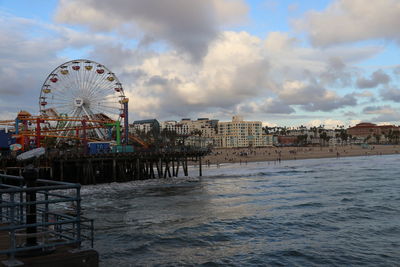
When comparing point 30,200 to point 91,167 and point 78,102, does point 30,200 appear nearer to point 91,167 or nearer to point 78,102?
point 91,167

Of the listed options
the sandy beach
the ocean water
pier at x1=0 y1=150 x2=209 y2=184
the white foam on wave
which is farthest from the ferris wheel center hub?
the sandy beach

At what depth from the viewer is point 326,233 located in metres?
16.7

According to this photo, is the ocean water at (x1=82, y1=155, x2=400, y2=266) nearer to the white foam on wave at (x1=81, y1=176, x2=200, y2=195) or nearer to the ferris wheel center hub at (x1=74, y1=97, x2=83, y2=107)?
the white foam on wave at (x1=81, y1=176, x2=200, y2=195)

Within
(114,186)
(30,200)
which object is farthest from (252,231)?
(114,186)

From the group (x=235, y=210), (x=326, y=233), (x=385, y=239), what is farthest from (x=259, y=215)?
(x=385, y=239)

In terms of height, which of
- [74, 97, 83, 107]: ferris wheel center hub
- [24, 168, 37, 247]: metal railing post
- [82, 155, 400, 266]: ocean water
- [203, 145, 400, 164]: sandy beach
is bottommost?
[82, 155, 400, 266]: ocean water

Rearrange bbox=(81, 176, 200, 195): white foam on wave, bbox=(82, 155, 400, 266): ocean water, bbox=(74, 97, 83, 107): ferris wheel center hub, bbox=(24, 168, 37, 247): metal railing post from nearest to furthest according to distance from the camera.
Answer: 1. bbox=(24, 168, 37, 247): metal railing post
2. bbox=(82, 155, 400, 266): ocean water
3. bbox=(81, 176, 200, 195): white foam on wave
4. bbox=(74, 97, 83, 107): ferris wheel center hub

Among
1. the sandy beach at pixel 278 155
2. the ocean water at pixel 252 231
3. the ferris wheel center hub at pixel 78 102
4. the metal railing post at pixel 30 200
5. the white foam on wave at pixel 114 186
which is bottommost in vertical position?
the white foam on wave at pixel 114 186

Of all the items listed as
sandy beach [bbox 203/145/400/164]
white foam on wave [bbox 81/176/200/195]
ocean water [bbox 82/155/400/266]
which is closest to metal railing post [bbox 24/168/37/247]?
ocean water [bbox 82/155/400/266]

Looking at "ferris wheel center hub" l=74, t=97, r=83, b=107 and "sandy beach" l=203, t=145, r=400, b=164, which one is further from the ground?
"ferris wheel center hub" l=74, t=97, r=83, b=107

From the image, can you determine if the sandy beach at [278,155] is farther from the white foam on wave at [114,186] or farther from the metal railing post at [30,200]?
the metal railing post at [30,200]

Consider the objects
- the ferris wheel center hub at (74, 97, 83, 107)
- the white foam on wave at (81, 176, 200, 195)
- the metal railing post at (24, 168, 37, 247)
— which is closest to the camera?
the metal railing post at (24, 168, 37, 247)

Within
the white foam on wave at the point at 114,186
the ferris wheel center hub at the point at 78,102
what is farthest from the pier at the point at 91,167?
the ferris wheel center hub at the point at 78,102

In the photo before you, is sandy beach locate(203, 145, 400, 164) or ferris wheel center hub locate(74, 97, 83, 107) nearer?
ferris wheel center hub locate(74, 97, 83, 107)
